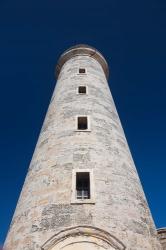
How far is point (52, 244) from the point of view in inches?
354

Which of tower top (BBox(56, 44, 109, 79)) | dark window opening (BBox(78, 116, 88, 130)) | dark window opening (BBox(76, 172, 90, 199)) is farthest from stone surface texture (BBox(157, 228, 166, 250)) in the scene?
tower top (BBox(56, 44, 109, 79))

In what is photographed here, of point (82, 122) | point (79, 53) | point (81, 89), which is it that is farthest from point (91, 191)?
point (79, 53)

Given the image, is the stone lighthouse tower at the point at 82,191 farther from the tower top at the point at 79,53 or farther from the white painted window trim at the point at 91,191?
the tower top at the point at 79,53

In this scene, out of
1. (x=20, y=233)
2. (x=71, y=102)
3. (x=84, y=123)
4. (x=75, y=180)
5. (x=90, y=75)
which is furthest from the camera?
(x=90, y=75)

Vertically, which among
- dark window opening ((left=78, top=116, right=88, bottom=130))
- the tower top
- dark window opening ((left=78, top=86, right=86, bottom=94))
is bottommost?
→ dark window opening ((left=78, top=116, right=88, bottom=130))

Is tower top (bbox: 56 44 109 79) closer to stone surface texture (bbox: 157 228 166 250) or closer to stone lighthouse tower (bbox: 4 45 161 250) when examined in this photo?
stone lighthouse tower (bbox: 4 45 161 250)

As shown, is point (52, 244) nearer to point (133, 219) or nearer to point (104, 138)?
point (133, 219)

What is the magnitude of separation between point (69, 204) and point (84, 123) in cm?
492

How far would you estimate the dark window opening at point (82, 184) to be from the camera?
10865 mm

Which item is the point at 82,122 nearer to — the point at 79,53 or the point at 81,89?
the point at 81,89

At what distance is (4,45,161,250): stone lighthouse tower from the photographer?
9.27 meters

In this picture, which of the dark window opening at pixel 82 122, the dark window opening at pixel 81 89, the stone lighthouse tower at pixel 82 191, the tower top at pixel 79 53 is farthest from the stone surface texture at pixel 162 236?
the tower top at pixel 79 53

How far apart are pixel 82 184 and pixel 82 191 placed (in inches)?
12.2

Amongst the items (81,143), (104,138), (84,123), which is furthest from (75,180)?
(84,123)
